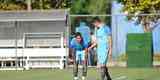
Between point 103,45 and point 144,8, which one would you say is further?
point 144,8

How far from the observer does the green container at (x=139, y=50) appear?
1003 inches

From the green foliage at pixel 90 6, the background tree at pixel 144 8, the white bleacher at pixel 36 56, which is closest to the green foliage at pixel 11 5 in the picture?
the green foliage at pixel 90 6

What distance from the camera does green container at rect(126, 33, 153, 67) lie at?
25.5 metres

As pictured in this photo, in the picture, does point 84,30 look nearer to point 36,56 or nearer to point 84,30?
point 84,30

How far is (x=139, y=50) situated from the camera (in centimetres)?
2577

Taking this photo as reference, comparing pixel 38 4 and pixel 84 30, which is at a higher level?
pixel 38 4

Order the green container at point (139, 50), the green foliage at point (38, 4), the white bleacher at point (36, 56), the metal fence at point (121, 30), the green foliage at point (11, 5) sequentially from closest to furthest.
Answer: the green container at point (139, 50), the white bleacher at point (36, 56), the metal fence at point (121, 30), the green foliage at point (11, 5), the green foliage at point (38, 4)

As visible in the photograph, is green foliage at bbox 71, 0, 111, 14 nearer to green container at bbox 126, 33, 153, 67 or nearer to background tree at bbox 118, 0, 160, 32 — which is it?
background tree at bbox 118, 0, 160, 32

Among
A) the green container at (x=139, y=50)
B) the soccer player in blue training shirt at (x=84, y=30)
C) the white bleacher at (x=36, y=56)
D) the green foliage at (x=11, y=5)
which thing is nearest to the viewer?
the soccer player in blue training shirt at (x=84, y=30)

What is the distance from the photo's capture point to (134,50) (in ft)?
84.6

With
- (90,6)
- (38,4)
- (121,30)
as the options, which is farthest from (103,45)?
(38,4)

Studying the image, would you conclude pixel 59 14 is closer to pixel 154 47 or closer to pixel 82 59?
pixel 154 47

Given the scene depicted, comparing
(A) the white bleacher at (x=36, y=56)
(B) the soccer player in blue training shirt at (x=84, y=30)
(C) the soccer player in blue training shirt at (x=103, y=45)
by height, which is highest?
(C) the soccer player in blue training shirt at (x=103, y=45)

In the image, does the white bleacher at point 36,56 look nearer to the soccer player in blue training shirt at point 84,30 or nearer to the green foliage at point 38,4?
the soccer player in blue training shirt at point 84,30
